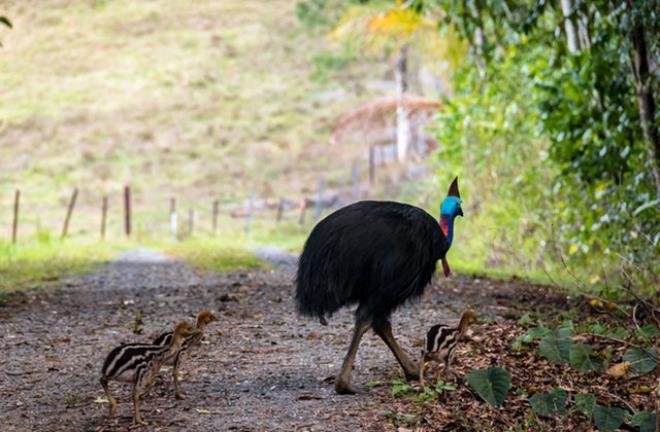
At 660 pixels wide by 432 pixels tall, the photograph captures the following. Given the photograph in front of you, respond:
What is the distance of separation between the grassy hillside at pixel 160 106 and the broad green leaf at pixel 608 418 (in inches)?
1005

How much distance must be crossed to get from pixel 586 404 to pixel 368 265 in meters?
1.61

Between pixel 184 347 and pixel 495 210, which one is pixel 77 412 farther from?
pixel 495 210

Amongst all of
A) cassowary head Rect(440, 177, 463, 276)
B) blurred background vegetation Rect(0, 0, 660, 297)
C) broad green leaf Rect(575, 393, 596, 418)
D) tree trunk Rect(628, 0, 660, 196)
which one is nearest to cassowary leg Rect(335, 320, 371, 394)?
cassowary head Rect(440, 177, 463, 276)

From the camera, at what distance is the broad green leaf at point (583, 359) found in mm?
6164

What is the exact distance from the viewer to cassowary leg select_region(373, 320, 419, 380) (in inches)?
260

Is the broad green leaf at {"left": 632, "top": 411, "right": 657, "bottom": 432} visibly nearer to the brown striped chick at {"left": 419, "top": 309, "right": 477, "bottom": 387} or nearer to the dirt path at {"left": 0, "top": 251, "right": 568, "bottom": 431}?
the brown striped chick at {"left": 419, "top": 309, "right": 477, "bottom": 387}

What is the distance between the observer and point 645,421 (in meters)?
5.65

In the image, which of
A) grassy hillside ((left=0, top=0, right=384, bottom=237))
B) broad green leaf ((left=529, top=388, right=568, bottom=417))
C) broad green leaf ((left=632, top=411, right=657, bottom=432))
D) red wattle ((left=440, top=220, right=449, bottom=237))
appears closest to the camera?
broad green leaf ((left=632, top=411, right=657, bottom=432))

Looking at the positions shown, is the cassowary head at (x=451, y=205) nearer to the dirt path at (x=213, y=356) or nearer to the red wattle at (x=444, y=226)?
the red wattle at (x=444, y=226)

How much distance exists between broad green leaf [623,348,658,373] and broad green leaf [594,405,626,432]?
440 millimetres

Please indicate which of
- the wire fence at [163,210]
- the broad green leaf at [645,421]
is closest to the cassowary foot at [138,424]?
the broad green leaf at [645,421]

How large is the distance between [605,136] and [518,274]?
325 centimetres

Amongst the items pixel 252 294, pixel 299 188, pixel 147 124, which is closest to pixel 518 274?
pixel 252 294

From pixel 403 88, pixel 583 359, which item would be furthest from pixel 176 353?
pixel 403 88
